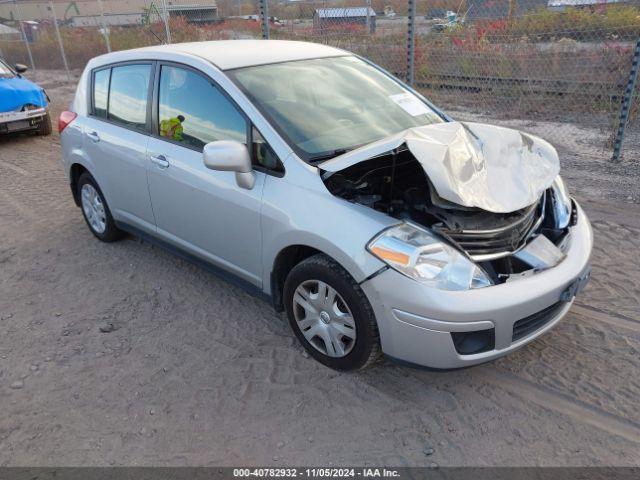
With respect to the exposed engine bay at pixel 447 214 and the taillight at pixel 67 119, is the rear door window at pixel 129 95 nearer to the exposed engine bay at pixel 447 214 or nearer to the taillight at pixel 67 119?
the taillight at pixel 67 119

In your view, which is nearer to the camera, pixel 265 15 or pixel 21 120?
pixel 265 15

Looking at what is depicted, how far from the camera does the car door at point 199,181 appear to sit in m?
3.21

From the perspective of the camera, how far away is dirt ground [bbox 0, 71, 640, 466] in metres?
2.54

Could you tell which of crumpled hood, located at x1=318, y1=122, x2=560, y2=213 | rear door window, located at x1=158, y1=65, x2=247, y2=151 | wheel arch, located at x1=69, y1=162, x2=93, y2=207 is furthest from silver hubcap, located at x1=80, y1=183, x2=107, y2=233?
crumpled hood, located at x1=318, y1=122, x2=560, y2=213

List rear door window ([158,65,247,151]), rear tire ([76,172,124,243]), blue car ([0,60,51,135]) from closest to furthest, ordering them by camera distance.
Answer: rear door window ([158,65,247,151]), rear tire ([76,172,124,243]), blue car ([0,60,51,135])

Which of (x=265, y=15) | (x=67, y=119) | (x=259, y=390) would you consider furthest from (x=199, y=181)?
(x=265, y=15)

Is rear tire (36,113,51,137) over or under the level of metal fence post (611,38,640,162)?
under

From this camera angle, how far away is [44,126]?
30.0ft

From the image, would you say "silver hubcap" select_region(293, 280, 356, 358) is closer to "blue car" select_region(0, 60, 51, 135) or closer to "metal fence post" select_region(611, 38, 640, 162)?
"metal fence post" select_region(611, 38, 640, 162)

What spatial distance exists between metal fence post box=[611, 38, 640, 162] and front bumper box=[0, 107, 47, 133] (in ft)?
28.6

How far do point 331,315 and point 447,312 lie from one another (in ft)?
2.25

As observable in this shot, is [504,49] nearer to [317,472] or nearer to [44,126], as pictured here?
[44,126]

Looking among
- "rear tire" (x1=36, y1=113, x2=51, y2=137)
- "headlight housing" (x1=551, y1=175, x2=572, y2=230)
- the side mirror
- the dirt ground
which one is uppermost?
the side mirror

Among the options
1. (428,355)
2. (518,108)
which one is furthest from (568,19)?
(428,355)
